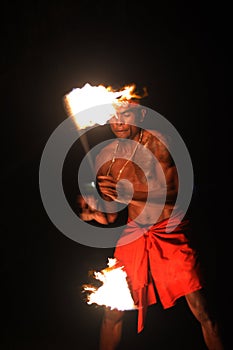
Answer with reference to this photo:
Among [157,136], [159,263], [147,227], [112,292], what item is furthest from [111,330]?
[157,136]

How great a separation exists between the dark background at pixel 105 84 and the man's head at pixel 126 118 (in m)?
0.94

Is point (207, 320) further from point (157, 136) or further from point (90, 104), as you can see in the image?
point (90, 104)

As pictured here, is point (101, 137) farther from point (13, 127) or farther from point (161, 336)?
point (161, 336)

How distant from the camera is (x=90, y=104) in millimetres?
3178

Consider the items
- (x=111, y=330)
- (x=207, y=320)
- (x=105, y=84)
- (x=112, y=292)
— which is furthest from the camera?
(x=105, y=84)

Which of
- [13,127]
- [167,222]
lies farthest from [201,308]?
[13,127]

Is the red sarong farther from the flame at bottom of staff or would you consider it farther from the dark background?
the dark background

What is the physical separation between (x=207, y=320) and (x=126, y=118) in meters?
1.48

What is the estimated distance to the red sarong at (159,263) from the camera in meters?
3.21

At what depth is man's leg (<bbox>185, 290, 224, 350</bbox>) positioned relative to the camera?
3.11m

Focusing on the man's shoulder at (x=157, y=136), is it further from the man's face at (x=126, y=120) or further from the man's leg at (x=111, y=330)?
the man's leg at (x=111, y=330)

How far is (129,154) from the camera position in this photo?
3.44 metres

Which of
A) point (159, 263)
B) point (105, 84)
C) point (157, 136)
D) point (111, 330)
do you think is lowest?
point (111, 330)

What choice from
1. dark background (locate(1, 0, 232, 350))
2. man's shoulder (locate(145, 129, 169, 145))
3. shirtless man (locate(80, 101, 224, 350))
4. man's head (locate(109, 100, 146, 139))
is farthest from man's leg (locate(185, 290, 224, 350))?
man's head (locate(109, 100, 146, 139))
